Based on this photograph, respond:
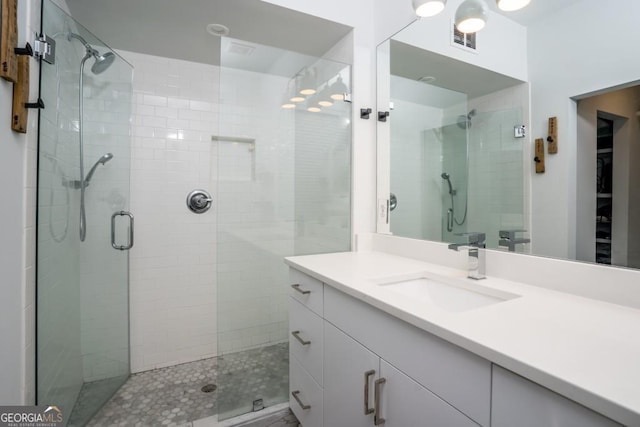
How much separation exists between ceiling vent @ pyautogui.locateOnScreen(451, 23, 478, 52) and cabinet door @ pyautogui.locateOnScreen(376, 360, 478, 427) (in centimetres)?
148

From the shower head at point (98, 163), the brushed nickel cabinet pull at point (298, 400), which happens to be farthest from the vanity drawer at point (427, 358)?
the shower head at point (98, 163)

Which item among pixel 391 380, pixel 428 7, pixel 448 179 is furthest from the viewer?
pixel 448 179

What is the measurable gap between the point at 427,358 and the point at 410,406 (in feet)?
0.54

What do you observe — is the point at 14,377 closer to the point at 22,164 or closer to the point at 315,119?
the point at 22,164

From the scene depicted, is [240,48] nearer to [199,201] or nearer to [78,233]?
[199,201]

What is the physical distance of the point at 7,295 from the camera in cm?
105

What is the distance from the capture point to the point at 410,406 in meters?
0.80

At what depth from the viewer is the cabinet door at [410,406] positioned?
696 millimetres

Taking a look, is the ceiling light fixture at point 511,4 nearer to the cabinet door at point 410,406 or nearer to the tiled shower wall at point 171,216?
the cabinet door at point 410,406

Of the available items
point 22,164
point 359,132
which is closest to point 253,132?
point 359,132

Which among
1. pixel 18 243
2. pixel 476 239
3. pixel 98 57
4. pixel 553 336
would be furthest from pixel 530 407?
pixel 98 57

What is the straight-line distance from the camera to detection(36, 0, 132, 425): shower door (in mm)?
1340

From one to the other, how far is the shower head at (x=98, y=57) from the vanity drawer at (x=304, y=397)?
2103 millimetres

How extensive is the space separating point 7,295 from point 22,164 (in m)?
0.50
